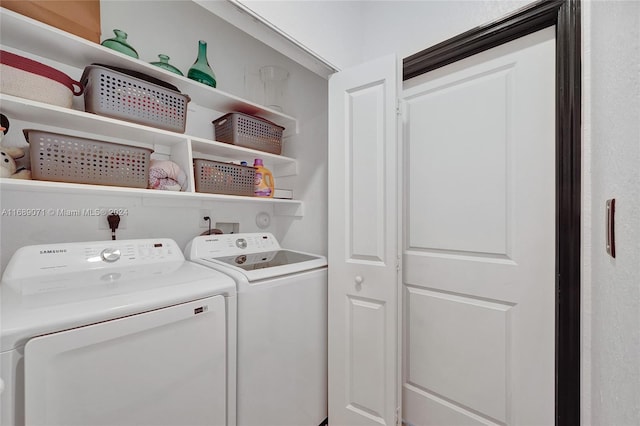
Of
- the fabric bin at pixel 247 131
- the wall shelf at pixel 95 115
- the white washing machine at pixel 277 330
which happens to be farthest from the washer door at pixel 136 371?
the fabric bin at pixel 247 131

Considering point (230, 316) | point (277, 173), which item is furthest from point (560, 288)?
point (277, 173)

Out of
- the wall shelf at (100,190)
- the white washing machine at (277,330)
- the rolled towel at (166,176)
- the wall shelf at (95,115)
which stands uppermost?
the wall shelf at (95,115)

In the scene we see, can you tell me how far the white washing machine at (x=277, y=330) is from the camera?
122 centimetres

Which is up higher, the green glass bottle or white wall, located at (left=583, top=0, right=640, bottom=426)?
the green glass bottle

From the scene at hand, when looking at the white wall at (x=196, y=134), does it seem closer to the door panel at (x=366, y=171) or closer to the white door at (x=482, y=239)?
the door panel at (x=366, y=171)

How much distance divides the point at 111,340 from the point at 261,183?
125cm

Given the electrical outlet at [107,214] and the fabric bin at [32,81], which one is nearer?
the fabric bin at [32,81]

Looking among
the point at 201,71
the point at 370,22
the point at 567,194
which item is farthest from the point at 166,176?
the point at 567,194

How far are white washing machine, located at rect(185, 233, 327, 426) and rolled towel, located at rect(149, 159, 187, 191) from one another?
1.17 ft

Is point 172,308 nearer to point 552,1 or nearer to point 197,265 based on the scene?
point 197,265

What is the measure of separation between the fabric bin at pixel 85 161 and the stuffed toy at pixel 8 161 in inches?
3.1

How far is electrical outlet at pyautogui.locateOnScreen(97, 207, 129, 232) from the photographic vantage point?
1472mm

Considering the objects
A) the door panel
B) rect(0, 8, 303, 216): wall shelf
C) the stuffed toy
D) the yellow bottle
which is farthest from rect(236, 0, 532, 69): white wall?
the stuffed toy

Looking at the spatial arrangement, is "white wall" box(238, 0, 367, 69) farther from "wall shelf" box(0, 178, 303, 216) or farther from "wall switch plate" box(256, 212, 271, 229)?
"wall switch plate" box(256, 212, 271, 229)
